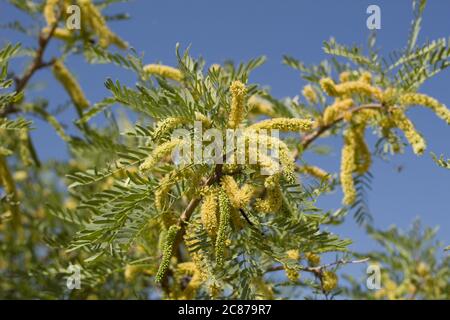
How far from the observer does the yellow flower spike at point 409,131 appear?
2547 millimetres

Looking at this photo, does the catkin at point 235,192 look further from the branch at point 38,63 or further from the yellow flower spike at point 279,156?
the branch at point 38,63

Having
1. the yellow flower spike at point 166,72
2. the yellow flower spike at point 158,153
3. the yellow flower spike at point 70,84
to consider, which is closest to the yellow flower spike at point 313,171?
the yellow flower spike at point 166,72

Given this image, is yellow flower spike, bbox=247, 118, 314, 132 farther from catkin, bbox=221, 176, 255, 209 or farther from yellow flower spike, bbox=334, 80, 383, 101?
yellow flower spike, bbox=334, 80, 383, 101

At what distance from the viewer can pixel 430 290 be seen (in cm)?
455

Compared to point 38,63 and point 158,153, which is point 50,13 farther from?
point 158,153

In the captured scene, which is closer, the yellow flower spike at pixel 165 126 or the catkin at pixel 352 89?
the yellow flower spike at pixel 165 126

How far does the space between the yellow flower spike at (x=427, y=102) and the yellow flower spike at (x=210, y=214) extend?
121 centimetres

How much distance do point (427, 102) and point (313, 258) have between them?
0.92m

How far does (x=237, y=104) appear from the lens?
6.66ft

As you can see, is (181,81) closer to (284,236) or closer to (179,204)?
(179,204)

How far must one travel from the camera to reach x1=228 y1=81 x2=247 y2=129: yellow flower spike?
199 cm

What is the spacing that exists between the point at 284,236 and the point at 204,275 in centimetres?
44

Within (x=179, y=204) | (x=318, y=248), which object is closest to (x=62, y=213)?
(x=179, y=204)

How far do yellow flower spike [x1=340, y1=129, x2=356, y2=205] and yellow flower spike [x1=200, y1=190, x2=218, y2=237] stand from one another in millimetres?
1030
